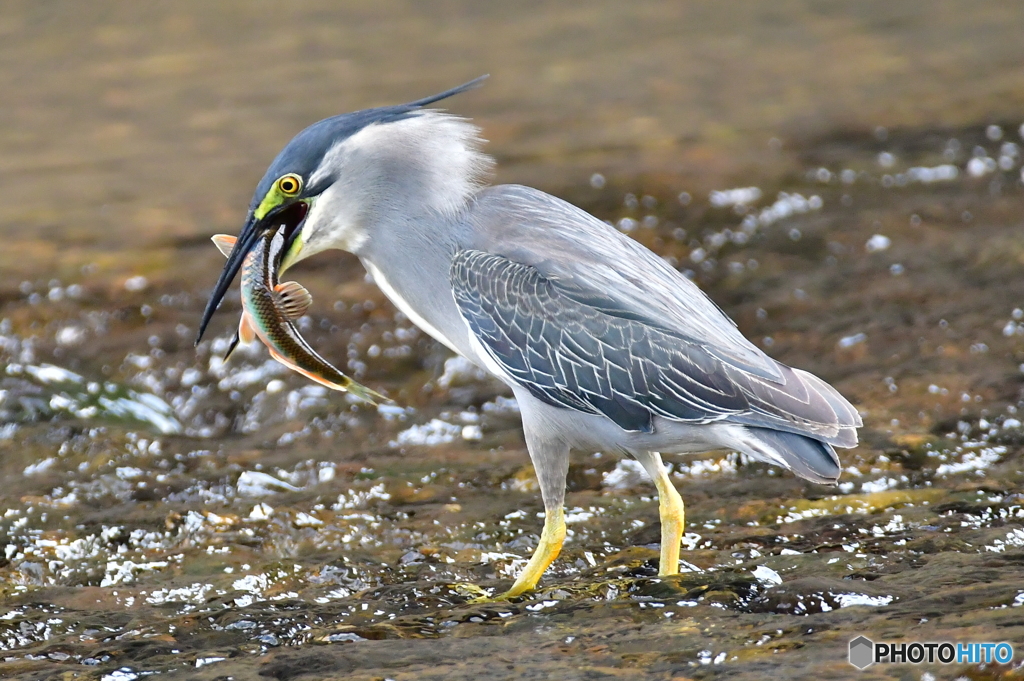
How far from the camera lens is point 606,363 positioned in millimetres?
4105

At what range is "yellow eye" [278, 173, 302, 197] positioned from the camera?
419cm

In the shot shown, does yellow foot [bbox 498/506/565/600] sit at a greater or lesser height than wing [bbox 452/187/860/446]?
lesser

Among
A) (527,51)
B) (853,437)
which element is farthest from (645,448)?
(527,51)

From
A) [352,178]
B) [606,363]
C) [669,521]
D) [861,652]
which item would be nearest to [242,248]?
[352,178]

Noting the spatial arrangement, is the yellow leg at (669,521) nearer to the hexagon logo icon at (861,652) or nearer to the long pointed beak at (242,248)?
the hexagon logo icon at (861,652)

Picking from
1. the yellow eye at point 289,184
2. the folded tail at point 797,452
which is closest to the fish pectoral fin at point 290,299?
the yellow eye at point 289,184

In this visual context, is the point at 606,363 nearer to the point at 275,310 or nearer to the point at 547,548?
the point at 547,548

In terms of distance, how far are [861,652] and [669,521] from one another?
1.14 meters

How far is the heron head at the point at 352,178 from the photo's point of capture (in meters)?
4.22

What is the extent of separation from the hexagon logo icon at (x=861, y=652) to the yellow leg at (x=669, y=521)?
0.99 meters

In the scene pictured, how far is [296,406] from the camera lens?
6.75m

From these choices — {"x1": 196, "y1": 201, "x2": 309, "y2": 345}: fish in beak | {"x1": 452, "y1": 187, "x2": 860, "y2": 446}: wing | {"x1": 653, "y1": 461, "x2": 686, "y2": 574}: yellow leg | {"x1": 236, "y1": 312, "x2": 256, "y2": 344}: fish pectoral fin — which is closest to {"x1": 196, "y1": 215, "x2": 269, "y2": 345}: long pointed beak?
{"x1": 196, "y1": 201, "x2": 309, "y2": 345}: fish in beak

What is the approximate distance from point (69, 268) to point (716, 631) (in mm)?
6373

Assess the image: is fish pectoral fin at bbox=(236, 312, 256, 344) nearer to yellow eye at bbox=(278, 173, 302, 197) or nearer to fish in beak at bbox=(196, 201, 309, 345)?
fish in beak at bbox=(196, 201, 309, 345)
